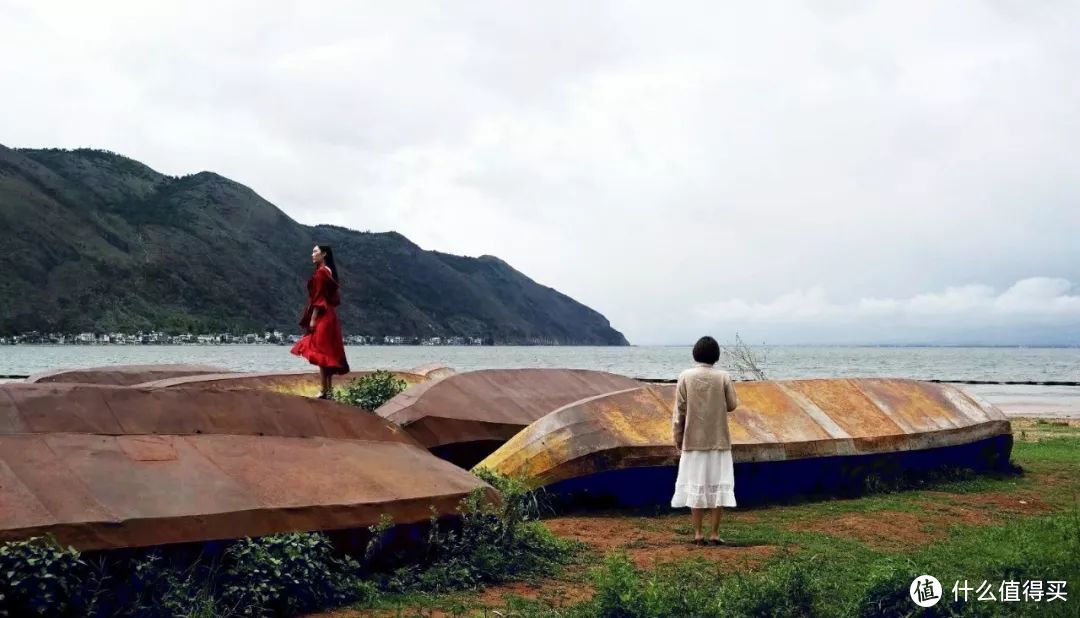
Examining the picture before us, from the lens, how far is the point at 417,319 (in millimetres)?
163500

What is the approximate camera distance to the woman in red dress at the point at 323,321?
11969 mm

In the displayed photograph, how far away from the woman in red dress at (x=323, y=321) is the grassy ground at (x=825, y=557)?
4.06 meters

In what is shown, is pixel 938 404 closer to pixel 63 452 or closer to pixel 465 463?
pixel 465 463

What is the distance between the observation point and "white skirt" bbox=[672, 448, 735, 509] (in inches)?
335

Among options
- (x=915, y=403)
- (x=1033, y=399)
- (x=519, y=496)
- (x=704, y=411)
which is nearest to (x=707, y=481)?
(x=704, y=411)

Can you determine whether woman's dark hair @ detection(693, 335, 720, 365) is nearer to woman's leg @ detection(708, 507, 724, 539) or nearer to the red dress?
woman's leg @ detection(708, 507, 724, 539)

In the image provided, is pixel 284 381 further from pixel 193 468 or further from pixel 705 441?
pixel 193 468

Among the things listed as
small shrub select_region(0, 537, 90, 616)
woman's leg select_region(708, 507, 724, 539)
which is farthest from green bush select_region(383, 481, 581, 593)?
small shrub select_region(0, 537, 90, 616)

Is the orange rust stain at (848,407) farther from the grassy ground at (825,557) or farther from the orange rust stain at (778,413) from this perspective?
the grassy ground at (825,557)

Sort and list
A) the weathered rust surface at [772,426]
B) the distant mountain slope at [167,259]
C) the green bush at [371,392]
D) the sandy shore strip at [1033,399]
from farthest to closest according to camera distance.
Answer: the distant mountain slope at [167,259], the sandy shore strip at [1033,399], the green bush at [371,392], the weathered rust surface at [772,426]

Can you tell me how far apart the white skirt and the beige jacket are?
0.31ft

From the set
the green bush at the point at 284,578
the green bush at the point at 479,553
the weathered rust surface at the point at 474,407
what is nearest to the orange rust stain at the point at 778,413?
the weathered rust surface at the point at 474,407

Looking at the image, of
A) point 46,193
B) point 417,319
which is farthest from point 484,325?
point 46,193

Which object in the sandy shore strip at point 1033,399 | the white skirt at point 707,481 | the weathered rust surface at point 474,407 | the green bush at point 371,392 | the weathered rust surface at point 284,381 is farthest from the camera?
the sandy shore strip at point 1033,399
